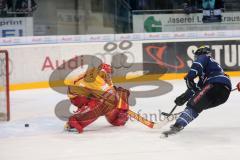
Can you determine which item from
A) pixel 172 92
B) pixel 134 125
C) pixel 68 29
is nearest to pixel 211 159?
pixel 134 125

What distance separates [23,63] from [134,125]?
3.89m

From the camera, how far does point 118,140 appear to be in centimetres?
539

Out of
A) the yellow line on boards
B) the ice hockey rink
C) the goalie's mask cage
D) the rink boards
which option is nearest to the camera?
the ice hockey rink

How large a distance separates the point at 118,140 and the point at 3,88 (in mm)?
2280

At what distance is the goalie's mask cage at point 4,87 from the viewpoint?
678cm

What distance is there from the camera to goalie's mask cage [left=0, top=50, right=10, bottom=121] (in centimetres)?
678

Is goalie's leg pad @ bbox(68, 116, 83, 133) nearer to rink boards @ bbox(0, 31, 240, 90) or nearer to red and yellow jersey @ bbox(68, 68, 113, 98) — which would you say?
red and yellow jersey @ bbox(68, 68, 113, 98)

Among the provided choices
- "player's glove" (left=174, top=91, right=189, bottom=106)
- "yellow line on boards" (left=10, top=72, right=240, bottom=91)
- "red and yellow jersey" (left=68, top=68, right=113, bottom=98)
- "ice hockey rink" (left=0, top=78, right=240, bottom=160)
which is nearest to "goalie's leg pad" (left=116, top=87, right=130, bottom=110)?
"red and yellow jersey" (left=68, top=68, right=113, bottom=98)

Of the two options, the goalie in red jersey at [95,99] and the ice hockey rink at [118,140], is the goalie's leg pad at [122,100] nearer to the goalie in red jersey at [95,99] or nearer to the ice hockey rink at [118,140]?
the goalie in red jersey at [95,99]

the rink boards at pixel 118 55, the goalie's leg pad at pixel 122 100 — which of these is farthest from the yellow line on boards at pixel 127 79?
the goalie's leg pad at pixel 122 100

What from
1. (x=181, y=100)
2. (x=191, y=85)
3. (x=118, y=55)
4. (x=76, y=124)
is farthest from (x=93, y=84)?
(x=118, y=55)

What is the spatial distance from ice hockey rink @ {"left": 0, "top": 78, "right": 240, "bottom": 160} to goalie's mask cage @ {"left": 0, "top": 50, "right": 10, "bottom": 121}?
12 centimetres

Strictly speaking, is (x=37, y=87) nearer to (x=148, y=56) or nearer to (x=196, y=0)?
(x=148, y=56)

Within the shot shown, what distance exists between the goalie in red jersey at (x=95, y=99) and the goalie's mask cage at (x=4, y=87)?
1.11 m
